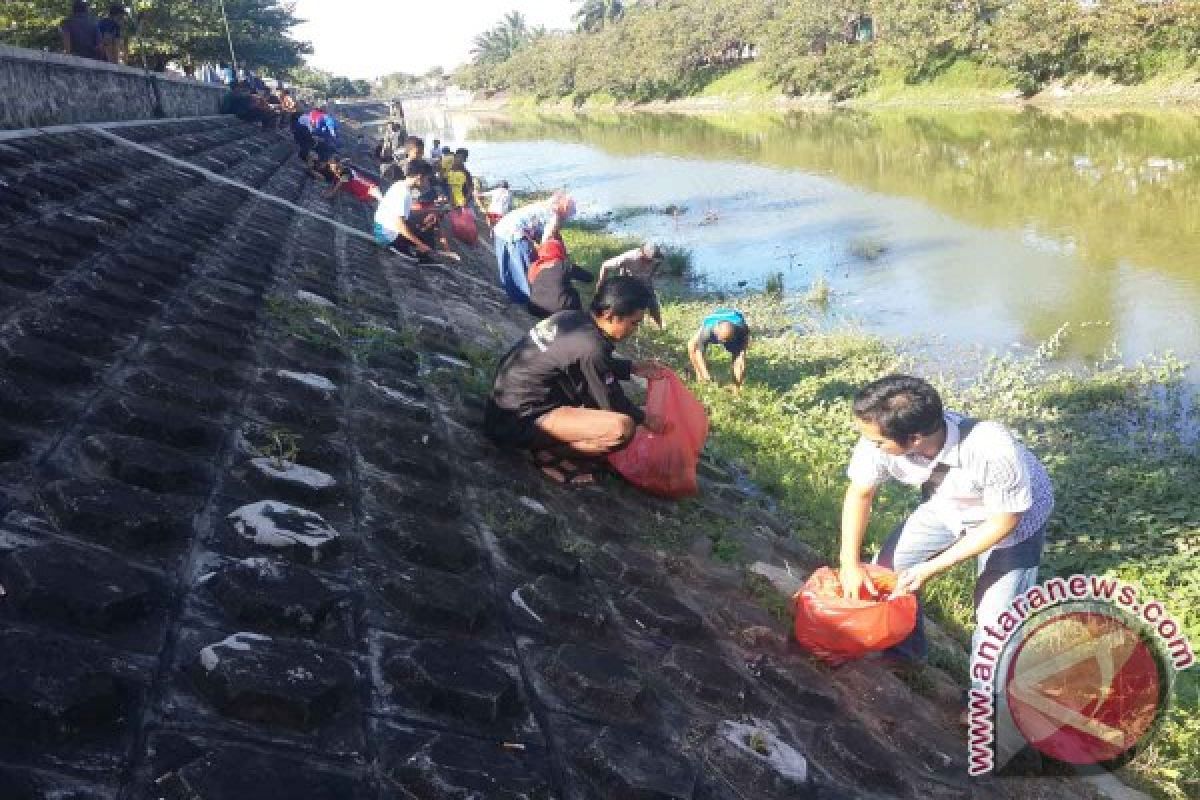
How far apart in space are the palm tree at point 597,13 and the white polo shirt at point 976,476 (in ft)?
300

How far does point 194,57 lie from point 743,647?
2435 centimetres

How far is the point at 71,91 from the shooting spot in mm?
8539

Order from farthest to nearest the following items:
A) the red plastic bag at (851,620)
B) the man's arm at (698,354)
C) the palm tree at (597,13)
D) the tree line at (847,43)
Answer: the palm tree at (597,13), the tree line at (847,43), the man's arm at (698,354), the red plastic bag at (851,620)

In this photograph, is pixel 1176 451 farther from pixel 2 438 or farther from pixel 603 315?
pixel 2 438

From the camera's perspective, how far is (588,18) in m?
91.0

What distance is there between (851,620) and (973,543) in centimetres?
54

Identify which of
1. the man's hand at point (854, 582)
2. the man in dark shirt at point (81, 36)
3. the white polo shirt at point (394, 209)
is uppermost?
the man in dark shirt at point (81, 36)

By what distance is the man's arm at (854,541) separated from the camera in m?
3.58

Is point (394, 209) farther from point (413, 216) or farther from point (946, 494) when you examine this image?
point (946, 494)

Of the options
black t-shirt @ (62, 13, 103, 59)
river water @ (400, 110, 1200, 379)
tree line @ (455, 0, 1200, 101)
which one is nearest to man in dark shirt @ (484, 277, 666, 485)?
river water @ (400, 110, 1200, 379)

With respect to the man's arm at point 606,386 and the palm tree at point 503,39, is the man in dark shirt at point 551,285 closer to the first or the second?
the man's arm at point 606,386

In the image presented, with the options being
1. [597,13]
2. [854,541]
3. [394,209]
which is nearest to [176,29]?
[394,209]

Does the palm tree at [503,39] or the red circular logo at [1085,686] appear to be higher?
the palm tree at [503,39]

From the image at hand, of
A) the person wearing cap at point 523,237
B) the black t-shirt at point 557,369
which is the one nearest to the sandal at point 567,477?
the black t-shirt at point 557,369
